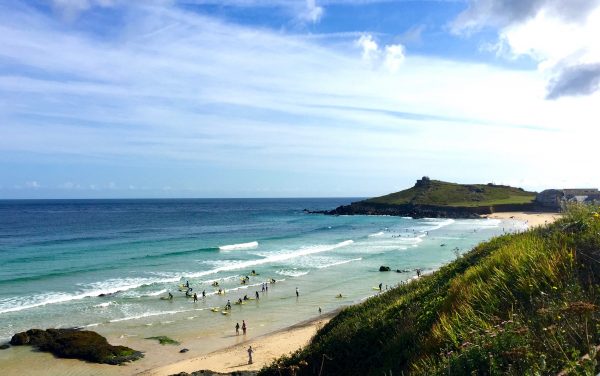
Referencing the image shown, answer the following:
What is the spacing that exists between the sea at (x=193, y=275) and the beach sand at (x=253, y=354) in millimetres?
1928

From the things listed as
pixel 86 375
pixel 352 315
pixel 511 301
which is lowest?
pixel 86 375

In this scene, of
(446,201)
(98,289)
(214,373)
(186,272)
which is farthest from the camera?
(446,201)

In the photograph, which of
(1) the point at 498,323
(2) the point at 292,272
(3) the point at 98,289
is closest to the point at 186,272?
(3) the point at 98,289

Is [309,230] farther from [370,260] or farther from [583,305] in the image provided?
[583,305]

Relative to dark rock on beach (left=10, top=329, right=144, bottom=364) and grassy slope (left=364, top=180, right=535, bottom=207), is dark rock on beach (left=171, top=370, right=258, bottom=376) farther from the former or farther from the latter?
grassy slope (left=364, top=180, right=535, bottom=207)

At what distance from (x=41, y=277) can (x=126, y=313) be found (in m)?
14.0

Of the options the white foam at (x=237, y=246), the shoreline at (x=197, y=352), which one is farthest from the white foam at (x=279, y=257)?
the shoreline at (x=197, y=352)

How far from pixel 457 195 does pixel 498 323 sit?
473 ft

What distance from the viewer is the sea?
3072 centimetres

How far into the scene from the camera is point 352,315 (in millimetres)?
14961

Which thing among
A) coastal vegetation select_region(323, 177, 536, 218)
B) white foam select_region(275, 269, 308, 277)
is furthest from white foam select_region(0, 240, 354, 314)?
coastal vegetation select_region(323, 177, 536, 218)

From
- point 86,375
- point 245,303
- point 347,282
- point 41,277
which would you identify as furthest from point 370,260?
point 86,375

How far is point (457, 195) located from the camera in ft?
473

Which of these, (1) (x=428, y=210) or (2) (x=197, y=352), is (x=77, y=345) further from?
(1) (x=428, y=210)
